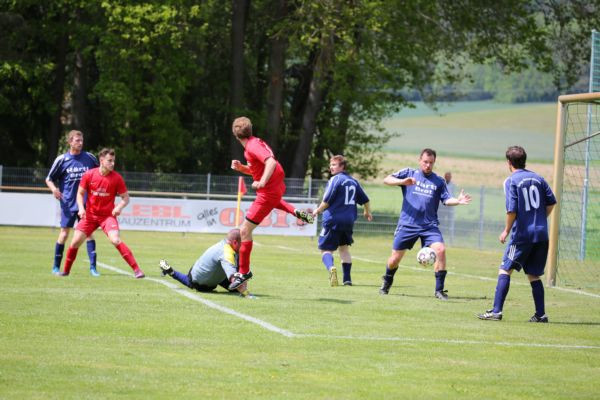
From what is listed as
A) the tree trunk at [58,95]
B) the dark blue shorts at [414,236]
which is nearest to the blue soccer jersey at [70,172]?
the dark blue shorts at [414,236]

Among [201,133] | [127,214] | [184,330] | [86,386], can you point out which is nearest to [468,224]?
[127,214]

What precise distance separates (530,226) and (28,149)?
3181 centimetres

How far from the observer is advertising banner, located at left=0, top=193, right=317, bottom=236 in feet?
98.5

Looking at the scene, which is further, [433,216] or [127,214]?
[127,214]

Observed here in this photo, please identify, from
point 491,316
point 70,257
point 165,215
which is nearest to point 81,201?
point 70,257

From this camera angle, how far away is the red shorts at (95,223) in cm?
1479

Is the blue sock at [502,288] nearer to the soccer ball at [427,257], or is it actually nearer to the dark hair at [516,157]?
the dark hair at [516,157]

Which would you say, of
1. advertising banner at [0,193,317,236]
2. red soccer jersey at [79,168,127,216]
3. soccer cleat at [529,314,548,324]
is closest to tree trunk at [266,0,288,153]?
advertising banner at [0,193,317,236]

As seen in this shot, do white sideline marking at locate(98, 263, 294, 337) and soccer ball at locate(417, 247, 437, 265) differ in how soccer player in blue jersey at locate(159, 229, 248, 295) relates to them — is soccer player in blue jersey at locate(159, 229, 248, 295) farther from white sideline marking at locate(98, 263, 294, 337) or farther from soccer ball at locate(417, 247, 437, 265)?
soccer ball at locate(417, 247, 437, 265)

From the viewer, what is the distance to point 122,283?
14305 mm

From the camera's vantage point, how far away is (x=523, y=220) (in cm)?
1142

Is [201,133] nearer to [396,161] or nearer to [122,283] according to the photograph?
[122,283]

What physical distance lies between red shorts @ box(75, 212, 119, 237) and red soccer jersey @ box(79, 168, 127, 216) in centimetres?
6

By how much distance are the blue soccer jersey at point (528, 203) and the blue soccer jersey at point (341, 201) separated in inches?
183
